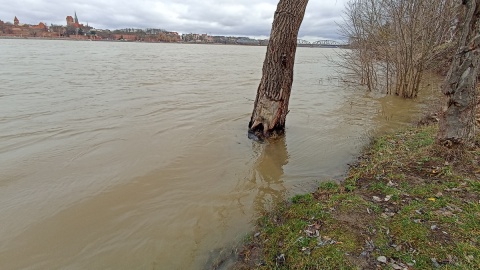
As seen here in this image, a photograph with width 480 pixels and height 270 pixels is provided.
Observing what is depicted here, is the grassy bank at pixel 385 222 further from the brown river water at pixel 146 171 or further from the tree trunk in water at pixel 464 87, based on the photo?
the brown river water at pixel 146 171

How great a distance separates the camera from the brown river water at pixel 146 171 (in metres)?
3.30

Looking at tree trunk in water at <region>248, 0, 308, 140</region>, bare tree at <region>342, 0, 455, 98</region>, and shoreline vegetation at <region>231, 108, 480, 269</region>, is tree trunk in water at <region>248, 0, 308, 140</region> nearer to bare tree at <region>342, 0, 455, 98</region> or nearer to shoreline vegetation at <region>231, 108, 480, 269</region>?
shoreline vegetation at <region>231, 108, 480, 269</region>

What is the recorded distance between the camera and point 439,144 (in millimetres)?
4469

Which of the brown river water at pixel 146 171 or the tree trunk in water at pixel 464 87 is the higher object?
the tree trunk in water at pixel 464 87

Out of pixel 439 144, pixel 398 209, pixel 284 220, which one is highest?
pixel 439 144

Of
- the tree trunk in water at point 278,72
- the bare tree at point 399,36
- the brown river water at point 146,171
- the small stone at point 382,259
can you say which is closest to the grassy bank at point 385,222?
the small stone at point 382,259

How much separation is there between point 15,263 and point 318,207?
11.4ft

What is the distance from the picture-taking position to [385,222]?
10.2ft

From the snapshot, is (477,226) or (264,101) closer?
(477,226)

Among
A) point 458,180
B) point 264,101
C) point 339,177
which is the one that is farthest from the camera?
point 264,101

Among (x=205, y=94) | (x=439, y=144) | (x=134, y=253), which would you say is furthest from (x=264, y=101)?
(x=205, y=94)

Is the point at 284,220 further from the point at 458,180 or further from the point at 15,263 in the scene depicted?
the point at 15,263

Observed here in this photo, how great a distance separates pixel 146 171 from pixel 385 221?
385cm

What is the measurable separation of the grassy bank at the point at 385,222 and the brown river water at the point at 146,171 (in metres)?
0.54
